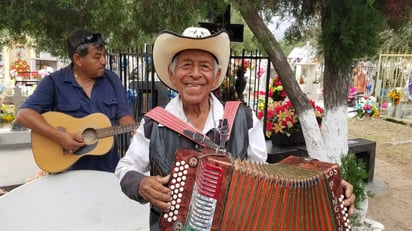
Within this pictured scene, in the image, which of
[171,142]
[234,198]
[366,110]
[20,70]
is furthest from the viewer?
[20,70]

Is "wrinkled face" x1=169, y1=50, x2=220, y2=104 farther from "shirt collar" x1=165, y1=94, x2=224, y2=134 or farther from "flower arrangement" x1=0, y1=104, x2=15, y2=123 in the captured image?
"flower arrangement" x1=0, y1=104, x2=15, y2=123

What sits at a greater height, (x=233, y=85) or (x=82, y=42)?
(x=82, y=42)

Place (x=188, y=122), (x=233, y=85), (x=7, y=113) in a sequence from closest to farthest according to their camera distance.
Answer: (x=188, y=122), (x=233, y=85), (x=7, y=113)

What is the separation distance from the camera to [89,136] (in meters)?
2.82

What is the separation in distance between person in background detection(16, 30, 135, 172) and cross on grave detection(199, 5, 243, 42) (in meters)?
1.78

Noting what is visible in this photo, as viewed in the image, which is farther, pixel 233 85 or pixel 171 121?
pixel 233 85

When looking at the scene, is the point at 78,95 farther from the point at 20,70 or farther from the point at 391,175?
the point at 20,70

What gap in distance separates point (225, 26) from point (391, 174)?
392cm

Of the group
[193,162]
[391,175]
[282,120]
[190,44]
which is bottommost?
[391,175]

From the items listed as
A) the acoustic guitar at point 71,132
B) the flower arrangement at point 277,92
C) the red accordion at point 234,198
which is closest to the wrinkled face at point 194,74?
the red accordion at point 234,198

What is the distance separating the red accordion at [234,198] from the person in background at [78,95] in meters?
1.57

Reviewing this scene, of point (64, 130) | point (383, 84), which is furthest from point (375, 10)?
point (383, 84)

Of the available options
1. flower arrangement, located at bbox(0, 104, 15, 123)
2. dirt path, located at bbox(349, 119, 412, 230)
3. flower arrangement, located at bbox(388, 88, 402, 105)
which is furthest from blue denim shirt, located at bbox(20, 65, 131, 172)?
flower arrangement, located at bbox(388, 88, 402, 105)

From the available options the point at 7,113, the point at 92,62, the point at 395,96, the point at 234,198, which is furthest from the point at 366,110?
the point at 234,198
